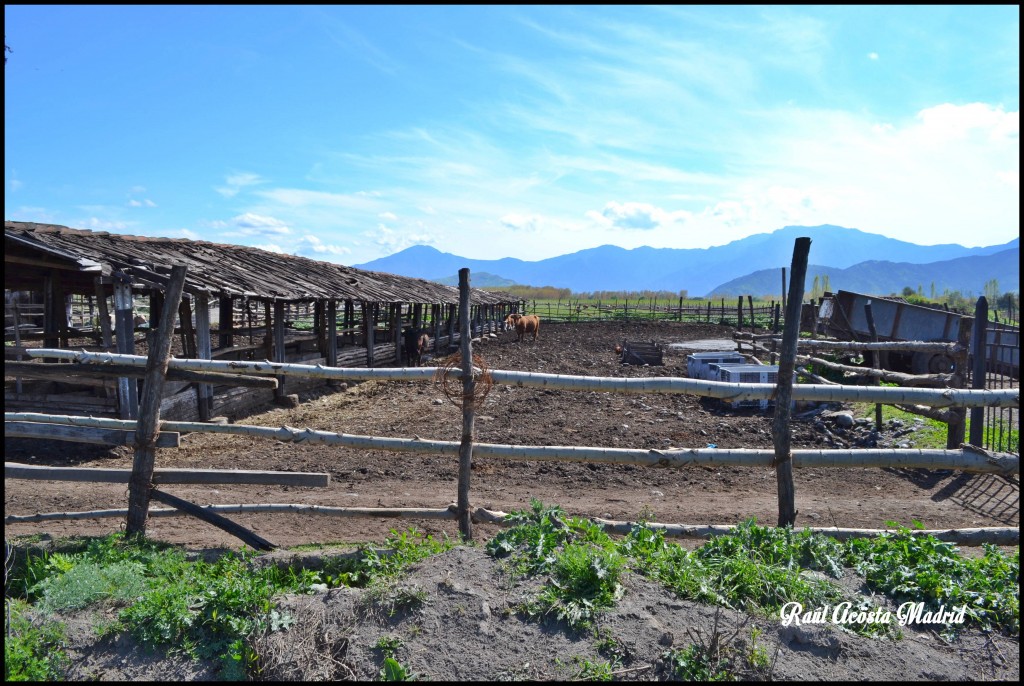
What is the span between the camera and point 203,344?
34.4 ft

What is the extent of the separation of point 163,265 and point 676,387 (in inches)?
354

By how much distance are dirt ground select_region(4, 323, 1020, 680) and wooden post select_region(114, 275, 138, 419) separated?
81 cm

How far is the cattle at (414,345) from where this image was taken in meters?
20.4

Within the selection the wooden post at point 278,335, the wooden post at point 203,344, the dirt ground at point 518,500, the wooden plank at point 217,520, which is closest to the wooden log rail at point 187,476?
the wooden plank at point 217,520

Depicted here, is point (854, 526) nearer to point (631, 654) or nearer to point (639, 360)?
point (631, 654)

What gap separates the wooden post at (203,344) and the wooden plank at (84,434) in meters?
5.68

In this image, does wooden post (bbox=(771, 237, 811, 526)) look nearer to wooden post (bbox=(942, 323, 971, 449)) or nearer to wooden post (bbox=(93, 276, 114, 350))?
wooden post (bbox=(942, 323, 971, 449))

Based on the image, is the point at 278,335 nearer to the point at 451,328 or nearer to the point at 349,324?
the point at 349,324

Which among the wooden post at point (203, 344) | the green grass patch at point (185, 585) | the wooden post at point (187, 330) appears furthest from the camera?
the wooden post at point (187, 330)

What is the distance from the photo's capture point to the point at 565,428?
962 centimetres

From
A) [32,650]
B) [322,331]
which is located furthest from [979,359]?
[322,331]

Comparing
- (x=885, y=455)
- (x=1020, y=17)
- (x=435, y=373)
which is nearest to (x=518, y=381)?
→ (x=435, y=373)

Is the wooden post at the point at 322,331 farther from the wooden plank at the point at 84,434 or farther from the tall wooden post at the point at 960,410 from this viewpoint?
the tall wooden post at the point at 960,410

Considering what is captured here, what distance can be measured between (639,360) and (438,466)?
11.3 metres
